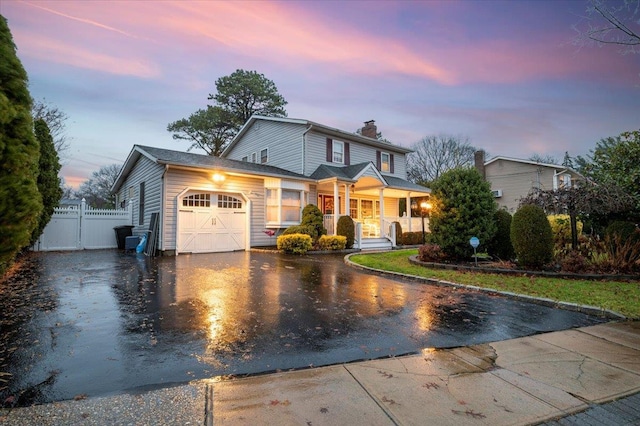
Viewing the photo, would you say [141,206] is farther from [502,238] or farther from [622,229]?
[622,229]

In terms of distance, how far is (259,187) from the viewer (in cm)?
1507

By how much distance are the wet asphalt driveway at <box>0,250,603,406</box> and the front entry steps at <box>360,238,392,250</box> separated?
843 centimetres

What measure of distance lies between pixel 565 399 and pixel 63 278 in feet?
30.7

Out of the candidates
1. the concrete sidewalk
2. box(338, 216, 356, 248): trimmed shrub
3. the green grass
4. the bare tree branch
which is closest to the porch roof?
box(338, 216, 356, 248): trimmed shrub

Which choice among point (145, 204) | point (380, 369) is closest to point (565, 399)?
point (380, 369)

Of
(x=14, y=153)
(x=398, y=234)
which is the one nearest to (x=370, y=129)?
(x=398, y=234)

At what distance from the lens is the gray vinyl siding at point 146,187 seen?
42.6 ft

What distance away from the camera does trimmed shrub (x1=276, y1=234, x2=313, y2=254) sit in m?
13.0

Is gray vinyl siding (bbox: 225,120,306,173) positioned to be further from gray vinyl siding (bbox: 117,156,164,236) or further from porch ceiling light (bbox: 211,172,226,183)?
gray vinyl siding (bbox: 117,156,164,236)

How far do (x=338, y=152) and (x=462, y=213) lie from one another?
10.8 metres

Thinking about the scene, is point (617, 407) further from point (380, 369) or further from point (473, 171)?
point (473, 171)

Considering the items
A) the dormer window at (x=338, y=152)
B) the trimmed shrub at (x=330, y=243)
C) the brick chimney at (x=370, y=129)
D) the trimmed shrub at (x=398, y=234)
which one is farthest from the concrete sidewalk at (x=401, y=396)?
the brick chimney at (x=370, y=129)

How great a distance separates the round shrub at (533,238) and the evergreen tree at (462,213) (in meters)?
1.19

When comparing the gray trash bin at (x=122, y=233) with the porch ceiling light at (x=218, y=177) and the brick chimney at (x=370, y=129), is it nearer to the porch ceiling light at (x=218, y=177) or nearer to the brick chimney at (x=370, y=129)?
the porch ceiling light at (x=218, y=177)
